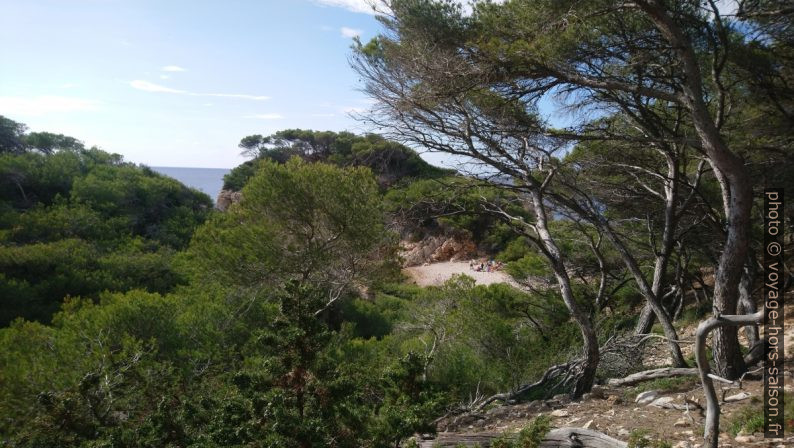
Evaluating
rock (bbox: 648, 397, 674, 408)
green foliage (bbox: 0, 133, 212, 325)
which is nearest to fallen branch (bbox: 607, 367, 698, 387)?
rock (bbox: 648, 397, 674, 408)

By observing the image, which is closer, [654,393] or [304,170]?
[654,393]

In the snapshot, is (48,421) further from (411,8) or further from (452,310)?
(452,310)

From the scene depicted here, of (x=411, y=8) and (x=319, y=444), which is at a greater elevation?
(x=411, y=8)

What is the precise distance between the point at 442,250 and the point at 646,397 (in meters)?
21.4

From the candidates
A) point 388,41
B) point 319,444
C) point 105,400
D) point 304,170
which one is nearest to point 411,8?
point 388,41

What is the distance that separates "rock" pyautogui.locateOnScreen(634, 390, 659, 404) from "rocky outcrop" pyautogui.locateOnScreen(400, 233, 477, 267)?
2083 cm

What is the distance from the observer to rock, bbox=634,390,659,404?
12.9 ft

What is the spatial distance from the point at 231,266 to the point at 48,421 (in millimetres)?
6662

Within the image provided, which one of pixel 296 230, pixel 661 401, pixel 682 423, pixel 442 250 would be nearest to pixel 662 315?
pixel 661 401

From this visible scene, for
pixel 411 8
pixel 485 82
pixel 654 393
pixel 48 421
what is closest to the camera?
pixel 48 421

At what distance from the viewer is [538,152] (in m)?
5.22

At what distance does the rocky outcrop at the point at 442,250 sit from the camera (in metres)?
25.1

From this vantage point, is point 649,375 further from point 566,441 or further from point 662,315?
point 566,441

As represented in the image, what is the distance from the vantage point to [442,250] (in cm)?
2536
